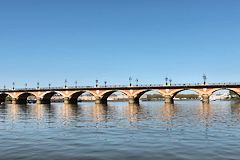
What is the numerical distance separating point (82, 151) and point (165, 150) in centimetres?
511

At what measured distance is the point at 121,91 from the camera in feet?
386

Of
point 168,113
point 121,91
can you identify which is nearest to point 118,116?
point 168,113

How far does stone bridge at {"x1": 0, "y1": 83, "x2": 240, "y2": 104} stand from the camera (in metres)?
105

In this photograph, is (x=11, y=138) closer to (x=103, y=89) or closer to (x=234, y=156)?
(x=234, y=156)

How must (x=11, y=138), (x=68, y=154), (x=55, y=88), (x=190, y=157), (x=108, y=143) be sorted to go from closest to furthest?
(x=190, y=157) < (x=68, y=154) < (x=108, y=143) < (x=11, y=138) < (x=55, y=88)

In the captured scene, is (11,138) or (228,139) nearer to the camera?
(228,139)

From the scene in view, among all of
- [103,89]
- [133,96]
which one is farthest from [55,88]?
[133,96]

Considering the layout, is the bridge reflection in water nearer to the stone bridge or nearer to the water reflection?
the water reflection

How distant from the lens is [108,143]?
70.9 ft

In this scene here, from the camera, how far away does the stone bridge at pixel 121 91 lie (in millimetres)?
105125

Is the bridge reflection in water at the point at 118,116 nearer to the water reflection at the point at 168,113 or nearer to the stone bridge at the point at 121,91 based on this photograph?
the water reflection at the point at 168,113

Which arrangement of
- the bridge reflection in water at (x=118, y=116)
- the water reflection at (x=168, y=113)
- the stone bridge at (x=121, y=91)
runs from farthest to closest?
the stone bridge at (x=121, y=91) → the water reflection at (x=168, y=113) → the bridge reflection in water at (x=118, y=116)

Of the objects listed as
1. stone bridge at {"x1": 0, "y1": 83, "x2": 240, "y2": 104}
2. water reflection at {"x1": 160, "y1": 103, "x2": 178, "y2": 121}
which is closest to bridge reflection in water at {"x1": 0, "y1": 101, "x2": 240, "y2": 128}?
water reflection at {"x1": 160, "y1": 103, "x2": 178, "y2": 121}

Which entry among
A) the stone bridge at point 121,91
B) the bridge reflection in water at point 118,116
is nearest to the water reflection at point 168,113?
the bridge reflection in water at point 118,116
